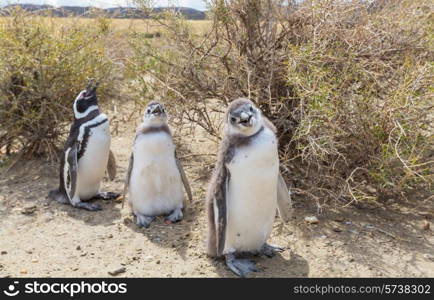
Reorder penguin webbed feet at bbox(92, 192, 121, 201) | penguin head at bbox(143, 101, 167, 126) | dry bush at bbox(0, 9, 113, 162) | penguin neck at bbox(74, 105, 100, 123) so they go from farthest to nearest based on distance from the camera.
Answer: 1. dry bush at bbox(0, 9, 113, 162)
2. penguin webbed feet at bbox(92, 192, 121, 201)
3. penguin neck at bbox(74, 105, 100, 123)
4. penguin head at bbox(143, 101, 167, 126)

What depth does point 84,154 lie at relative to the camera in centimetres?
437

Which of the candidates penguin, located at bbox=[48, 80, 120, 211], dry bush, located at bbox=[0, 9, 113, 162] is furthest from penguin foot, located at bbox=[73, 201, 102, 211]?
dry bush, located at bbox=[0, 9, 113, 162]

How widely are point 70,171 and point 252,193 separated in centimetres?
199

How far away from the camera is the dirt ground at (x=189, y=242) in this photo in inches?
127

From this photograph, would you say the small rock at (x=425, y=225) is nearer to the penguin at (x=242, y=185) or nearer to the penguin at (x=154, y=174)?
the penguin at (x=242, y=185)

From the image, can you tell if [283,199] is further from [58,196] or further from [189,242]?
[58,196]

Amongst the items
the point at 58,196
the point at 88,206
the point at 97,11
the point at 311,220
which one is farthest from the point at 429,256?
the point at 97,11

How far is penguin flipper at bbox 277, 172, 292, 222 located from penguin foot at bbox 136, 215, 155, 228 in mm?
1127

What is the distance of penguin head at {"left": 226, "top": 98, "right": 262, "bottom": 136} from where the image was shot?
9.75ft

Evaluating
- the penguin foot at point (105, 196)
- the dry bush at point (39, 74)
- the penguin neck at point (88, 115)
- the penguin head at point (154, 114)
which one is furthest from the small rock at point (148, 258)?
→ the dry bush at point (39, 74)

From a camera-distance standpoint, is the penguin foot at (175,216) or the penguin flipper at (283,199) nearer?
the penguin flipper at (283,199)

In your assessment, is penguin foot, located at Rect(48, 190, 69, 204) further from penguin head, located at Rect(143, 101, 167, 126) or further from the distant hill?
the distant hill

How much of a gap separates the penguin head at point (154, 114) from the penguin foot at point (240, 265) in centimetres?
129

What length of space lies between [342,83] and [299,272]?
58.6 inches
